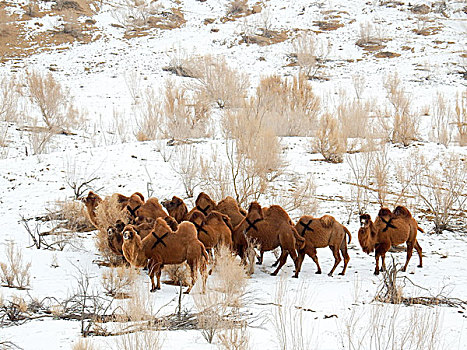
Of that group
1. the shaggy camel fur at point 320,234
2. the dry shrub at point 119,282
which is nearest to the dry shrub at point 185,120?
the shaggy camel fur at point 320,234

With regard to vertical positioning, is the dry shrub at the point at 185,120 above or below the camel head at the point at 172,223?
above

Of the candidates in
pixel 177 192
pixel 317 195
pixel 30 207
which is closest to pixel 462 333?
pixel 317 195

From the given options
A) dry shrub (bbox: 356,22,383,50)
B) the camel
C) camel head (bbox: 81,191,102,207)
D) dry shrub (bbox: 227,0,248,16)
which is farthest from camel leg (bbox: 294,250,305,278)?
dry shrub (bbox: 227,0,248,16)

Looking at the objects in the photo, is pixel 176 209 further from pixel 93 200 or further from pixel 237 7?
pixel 237 7

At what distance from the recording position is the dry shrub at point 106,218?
653 centimetres

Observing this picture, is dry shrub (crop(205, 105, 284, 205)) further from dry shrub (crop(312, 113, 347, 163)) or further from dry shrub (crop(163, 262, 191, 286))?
dry shrub (crop(312, 113, 347, 163))

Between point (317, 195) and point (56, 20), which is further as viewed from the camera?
point (56, 20)

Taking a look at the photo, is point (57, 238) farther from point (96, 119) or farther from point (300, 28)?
point (300, 28)

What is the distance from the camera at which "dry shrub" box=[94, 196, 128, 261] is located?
21.4 feet

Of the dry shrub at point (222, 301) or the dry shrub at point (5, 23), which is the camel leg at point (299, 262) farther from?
the dry shrub at point (5, 23)

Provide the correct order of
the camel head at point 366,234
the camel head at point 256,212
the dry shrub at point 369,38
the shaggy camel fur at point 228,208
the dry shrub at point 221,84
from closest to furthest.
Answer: the camel head at point 366,234, the camel head at point 256,212, the shaggy camel fur at point 228,208, the dry shrub at point 221,84, the dry shrub at point 369,38

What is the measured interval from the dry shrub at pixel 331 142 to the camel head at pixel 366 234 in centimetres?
660

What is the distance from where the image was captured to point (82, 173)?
11.3 meters

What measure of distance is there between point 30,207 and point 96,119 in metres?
11.2
